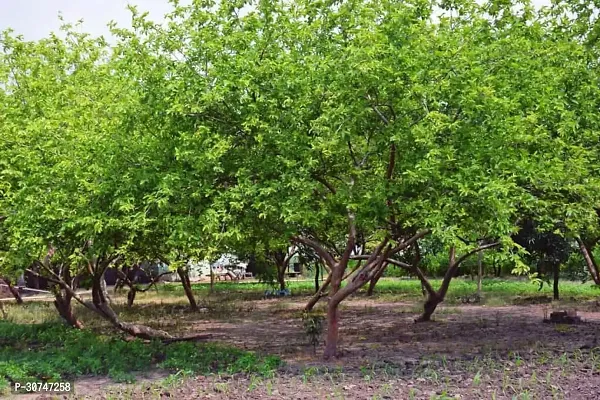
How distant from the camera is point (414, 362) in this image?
31.1ft

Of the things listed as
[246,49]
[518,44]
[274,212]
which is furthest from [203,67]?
[518,44]

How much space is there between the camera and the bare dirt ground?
744cm

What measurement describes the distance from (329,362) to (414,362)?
131 centimetres

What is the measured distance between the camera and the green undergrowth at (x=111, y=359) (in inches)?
352

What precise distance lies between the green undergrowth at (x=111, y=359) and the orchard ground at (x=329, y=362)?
0.08 feet

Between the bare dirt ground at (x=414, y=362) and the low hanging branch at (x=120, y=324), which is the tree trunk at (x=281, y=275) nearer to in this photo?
the bare dirt ground at (x=414, y=362)

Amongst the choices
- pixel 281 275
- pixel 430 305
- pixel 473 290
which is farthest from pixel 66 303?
pixel 473 290

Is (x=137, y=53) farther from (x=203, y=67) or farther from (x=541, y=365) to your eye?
(x=541, y=365)

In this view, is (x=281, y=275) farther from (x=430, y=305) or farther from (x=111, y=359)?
(x=111, y=359)

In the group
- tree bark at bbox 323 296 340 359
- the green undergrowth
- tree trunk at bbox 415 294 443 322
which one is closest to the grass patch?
tree trunk at bbox 415 294 443 322

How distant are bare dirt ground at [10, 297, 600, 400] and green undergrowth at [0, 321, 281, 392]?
0.48 m

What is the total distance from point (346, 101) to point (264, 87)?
1.16 metres

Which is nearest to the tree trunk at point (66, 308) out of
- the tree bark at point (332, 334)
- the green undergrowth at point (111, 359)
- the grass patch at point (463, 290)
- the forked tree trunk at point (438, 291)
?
the green undergrowth at point (111, 359)

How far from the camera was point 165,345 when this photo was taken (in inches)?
454
